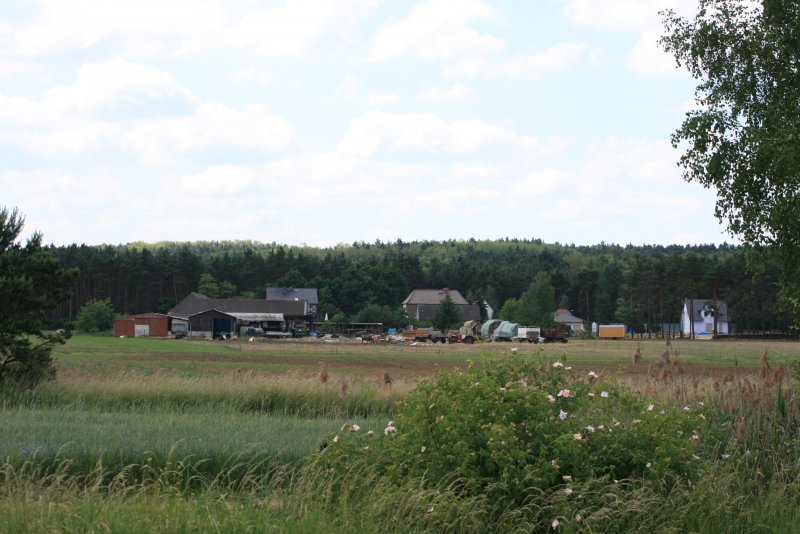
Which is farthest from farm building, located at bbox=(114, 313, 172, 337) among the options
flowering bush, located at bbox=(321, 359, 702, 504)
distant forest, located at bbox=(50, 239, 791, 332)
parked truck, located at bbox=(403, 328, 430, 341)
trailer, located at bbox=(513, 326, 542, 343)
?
flowering bush, located at bbox=(321, 359, 702, 504)

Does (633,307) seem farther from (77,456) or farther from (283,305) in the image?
(77,456)

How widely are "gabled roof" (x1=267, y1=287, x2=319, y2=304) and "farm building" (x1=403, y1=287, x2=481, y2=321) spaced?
844 inches

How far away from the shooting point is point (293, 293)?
485ft

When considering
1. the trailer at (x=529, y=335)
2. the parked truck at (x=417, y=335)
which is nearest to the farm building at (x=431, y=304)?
the parked truck at (x=417, y=335)

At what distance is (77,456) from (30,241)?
1439 centimetres

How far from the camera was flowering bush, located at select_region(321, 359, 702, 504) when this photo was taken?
921 cm

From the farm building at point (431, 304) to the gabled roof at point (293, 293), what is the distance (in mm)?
21426

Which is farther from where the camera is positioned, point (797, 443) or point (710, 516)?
point (797, 443)

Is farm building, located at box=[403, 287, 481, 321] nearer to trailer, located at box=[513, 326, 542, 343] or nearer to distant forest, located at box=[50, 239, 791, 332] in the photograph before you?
distant forest, located at box=[50, 239, 791, 332]

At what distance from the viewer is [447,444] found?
373 inches

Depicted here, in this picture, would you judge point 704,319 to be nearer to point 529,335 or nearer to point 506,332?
point 506,332

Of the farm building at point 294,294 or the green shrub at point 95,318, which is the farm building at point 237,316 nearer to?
the green shrub at point 95,318

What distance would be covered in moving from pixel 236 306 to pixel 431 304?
5154cm

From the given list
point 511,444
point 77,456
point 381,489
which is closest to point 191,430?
point 77,456
